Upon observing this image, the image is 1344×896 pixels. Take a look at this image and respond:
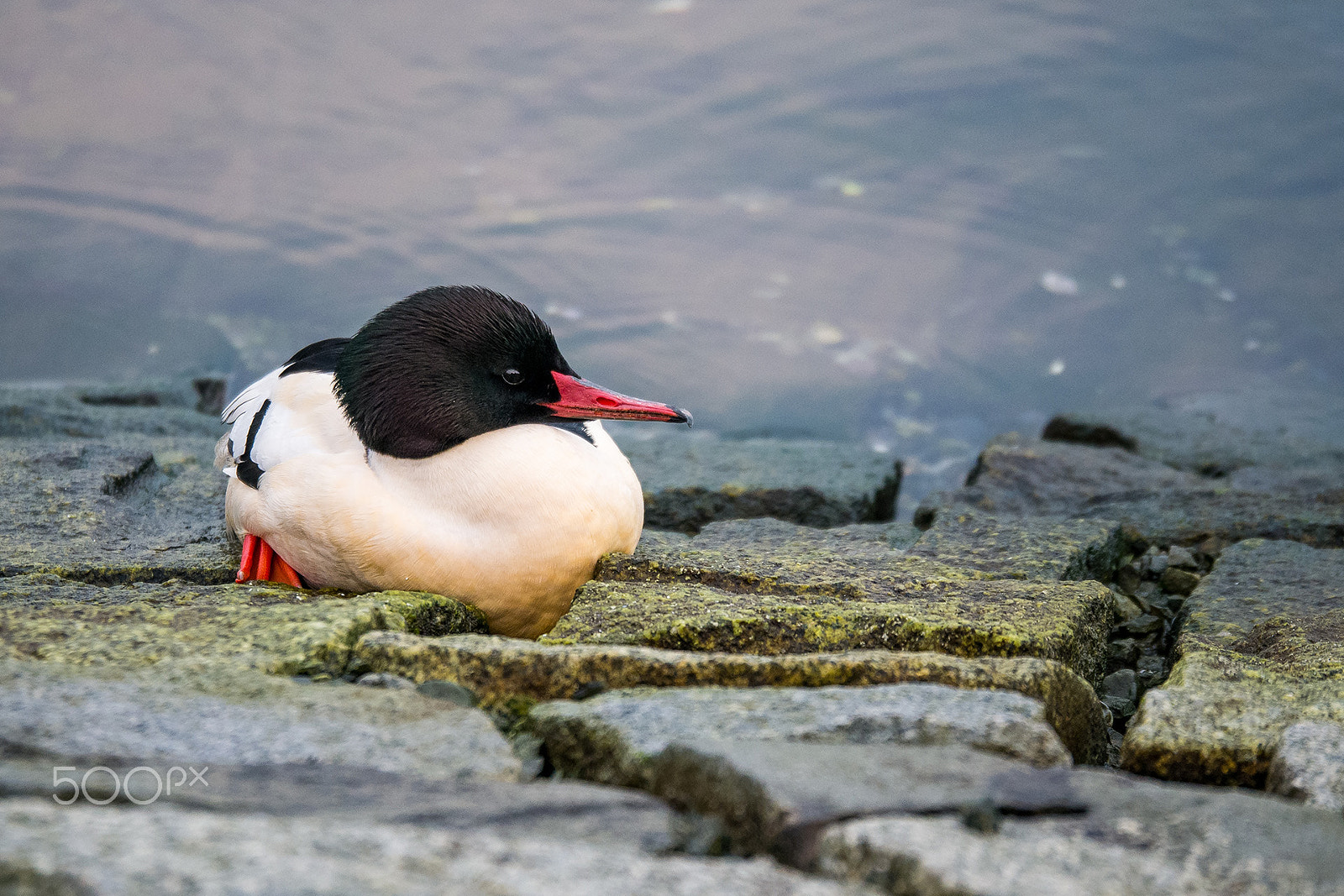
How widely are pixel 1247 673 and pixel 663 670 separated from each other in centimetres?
119

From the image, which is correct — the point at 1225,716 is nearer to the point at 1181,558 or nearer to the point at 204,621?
the point at 1181,558

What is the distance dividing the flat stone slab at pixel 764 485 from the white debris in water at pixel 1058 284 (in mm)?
3237

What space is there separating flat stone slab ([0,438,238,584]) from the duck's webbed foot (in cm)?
12

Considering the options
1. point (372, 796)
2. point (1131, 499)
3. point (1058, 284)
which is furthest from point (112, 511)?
point (1058, 284)

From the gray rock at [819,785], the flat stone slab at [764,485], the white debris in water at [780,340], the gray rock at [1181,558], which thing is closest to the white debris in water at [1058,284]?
the white debris in water at [780,340]

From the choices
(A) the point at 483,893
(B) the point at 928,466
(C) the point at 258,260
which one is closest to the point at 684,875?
(A) the point at 483,893

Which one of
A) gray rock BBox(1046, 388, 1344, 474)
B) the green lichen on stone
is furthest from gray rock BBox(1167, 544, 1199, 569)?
gray rock BBox(1046, 388, 1344, 474)

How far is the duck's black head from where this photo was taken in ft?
9.34

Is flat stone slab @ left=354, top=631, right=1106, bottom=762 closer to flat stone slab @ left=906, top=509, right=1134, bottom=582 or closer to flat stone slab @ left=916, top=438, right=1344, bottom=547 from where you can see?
flat stone slab @ left=906, top=509, right=1134, bottom=582

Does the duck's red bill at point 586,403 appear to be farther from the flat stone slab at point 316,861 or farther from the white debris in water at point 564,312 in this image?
the white debris in water at point 564,312

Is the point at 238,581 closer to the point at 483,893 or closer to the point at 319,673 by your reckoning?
the point at 319,673

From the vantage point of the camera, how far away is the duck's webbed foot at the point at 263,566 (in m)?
3.03

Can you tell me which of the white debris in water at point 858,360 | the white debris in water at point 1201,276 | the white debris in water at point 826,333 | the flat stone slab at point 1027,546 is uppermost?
the white debris in water at point 1201,276

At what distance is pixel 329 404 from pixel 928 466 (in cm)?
408
